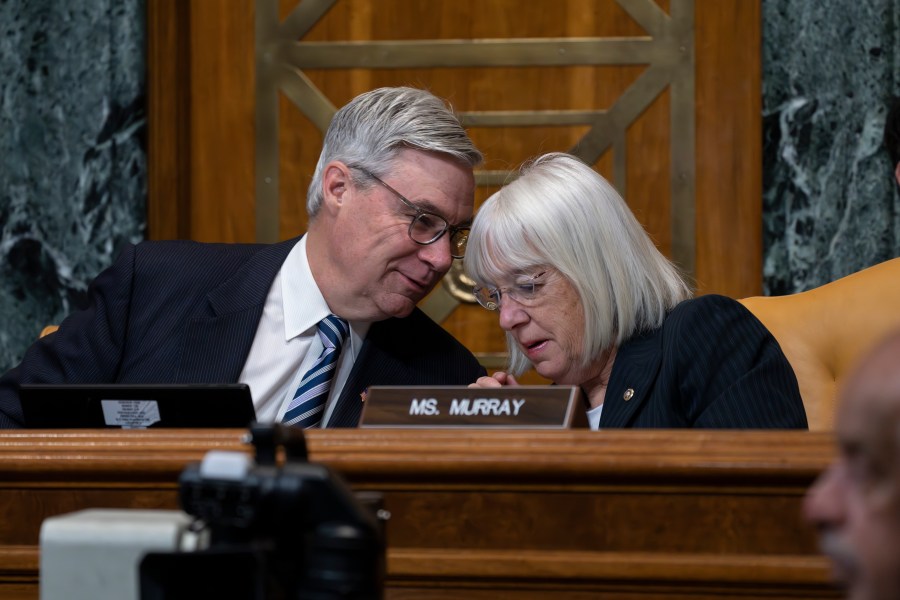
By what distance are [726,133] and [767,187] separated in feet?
0.65

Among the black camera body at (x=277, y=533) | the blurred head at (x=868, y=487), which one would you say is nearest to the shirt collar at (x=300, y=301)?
the black camera body at (x=277, y=533)

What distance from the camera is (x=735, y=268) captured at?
12.1 ft

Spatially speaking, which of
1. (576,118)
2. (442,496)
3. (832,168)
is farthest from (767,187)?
(442,496)

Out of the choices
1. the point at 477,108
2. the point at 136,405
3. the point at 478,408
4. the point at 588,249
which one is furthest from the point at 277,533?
the point at 477,108

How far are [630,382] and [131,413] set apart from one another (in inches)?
35.3

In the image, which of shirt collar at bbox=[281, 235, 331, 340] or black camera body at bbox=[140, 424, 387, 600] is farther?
shirt collar at bbox=[281, 235, 331, 340]

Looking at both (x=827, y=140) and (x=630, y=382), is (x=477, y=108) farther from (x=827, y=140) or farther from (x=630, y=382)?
(x=630, y=382)

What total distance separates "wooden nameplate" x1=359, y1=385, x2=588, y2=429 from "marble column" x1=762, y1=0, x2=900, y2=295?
80.9 inches

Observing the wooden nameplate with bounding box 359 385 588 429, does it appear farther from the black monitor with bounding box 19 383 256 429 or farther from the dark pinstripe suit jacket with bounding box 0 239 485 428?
the dark pinstripe suit jacket with bounding box 0 239 485 428

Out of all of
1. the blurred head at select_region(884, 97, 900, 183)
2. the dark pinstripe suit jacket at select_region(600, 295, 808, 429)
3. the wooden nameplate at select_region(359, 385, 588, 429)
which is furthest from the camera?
the blurred head at select_region(884, 97, 900, 183)

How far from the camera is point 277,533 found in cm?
103

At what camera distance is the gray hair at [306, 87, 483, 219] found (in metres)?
2.75

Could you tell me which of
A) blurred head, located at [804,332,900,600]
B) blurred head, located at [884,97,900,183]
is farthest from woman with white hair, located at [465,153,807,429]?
blurred head, located at [804,332,900,600]

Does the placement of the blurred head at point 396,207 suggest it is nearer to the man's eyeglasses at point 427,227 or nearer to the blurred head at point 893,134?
the man's eyeglasses at point 427,227
